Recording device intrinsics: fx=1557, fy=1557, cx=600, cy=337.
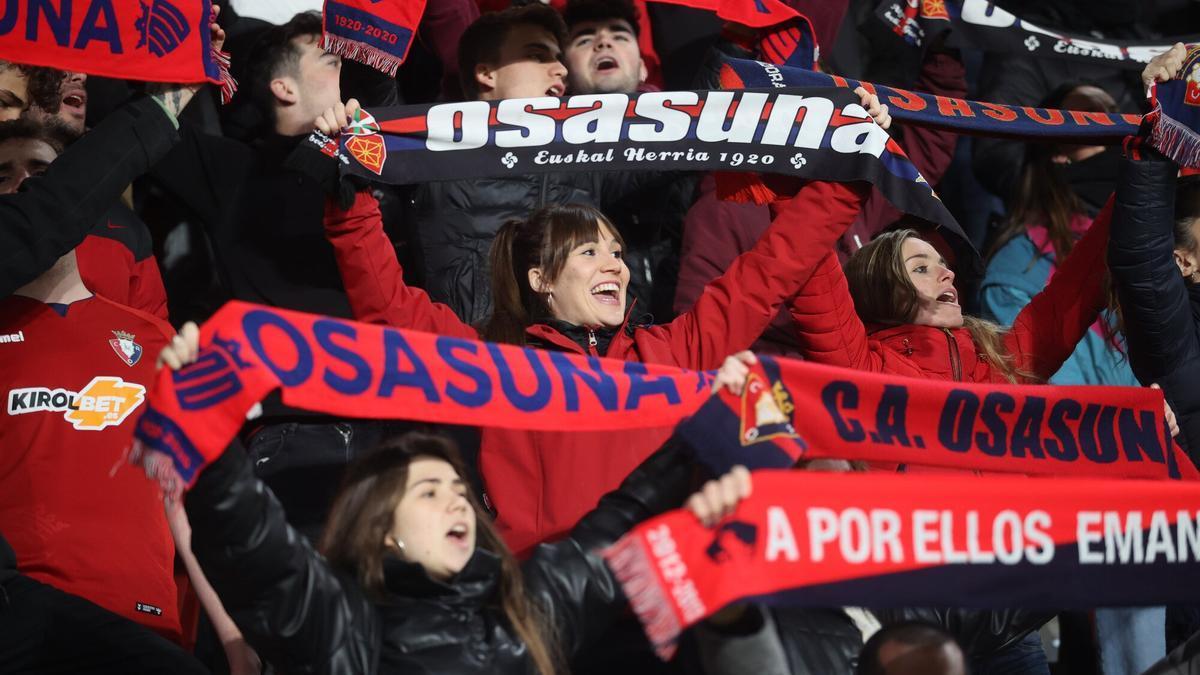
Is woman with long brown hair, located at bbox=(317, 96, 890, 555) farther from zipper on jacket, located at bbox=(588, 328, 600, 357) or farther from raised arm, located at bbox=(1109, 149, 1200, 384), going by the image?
raised arm, located at bbox=(1109, 149, 1200, 384)

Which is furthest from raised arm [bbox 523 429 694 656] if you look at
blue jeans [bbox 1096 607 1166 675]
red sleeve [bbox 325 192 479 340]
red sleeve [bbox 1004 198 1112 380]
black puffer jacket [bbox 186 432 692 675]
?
blue jeans [bbox 1096 607 1166 675]

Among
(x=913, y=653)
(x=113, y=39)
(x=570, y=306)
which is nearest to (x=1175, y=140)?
(x=570, y=306)

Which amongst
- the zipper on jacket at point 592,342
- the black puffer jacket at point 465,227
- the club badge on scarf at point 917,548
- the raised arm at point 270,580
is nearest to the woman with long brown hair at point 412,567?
the raised arm at point 270,580

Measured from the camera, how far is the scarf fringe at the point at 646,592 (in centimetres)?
306

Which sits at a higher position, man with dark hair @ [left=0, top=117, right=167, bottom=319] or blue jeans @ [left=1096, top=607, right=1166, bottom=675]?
man with dark hair @ [left=0, top=117, right=167, bottom=319]

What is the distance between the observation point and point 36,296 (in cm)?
437

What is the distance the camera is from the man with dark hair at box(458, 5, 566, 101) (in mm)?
5629

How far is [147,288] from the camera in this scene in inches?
195

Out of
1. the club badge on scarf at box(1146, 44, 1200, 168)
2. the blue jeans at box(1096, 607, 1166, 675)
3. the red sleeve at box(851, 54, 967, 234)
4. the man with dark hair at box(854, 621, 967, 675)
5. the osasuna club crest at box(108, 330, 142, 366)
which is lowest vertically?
the blue jeans at box(1096, 607, 1166, 675)

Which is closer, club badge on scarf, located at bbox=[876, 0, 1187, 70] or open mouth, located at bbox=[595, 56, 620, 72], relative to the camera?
open mouth, located at bbox=[595, 56, 620, 72]

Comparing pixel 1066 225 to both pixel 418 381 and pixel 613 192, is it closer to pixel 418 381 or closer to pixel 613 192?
pixel 613 192

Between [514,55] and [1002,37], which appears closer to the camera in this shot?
[514,55]

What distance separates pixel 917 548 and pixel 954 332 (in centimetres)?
185

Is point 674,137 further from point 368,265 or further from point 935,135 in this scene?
point 935,135
